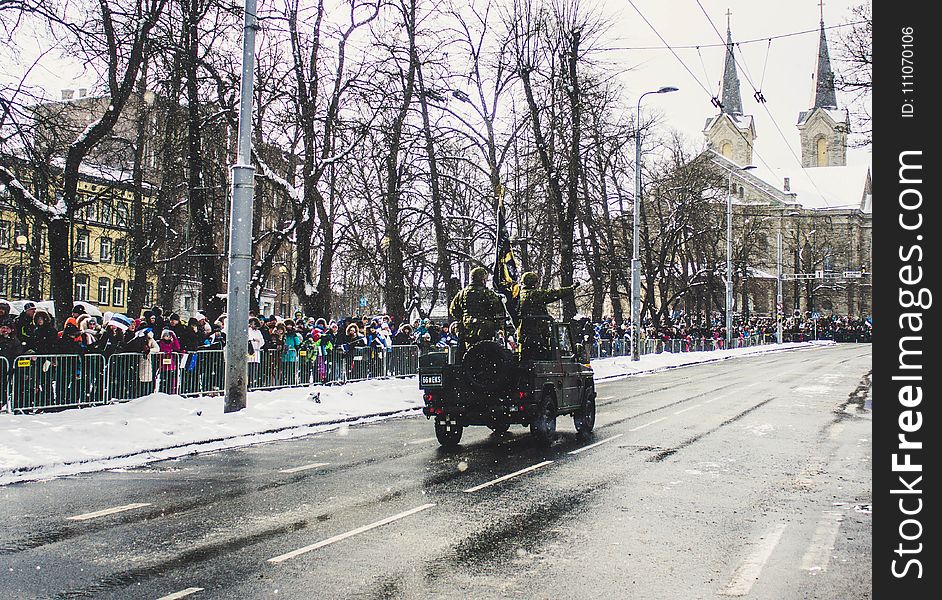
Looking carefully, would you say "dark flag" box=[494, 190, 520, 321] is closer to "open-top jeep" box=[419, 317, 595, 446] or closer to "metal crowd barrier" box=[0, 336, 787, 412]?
"open-top jeep" box=[419, 317, 595, 446]

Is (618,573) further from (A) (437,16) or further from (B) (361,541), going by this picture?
(A) (437,16)

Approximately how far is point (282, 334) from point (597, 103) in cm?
1941

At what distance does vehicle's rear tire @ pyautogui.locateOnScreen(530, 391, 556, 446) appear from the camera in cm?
1327

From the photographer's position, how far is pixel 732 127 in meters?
115

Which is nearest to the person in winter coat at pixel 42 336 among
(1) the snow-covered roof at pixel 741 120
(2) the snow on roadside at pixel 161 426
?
(2) the snow on roadside at pixel 161 426

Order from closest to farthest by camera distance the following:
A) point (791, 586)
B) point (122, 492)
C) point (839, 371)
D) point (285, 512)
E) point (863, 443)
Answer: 1. point (791, 586)
2. point (285, 512)
3. point (122, 492)
4. point (863, 443)
5. point (839, 371)

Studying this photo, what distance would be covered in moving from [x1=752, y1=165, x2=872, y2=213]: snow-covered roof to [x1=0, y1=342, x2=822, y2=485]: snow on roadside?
100114 mm

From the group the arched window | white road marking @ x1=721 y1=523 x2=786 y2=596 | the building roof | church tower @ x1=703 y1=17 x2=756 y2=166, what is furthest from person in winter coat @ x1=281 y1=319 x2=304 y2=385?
the arched window

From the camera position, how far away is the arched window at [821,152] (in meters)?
120

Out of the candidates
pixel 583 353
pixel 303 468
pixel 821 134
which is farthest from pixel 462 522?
pixel 821 134

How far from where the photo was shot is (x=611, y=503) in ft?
30.0

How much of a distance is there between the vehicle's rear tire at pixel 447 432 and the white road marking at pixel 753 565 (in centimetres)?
605

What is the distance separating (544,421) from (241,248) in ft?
21.7
